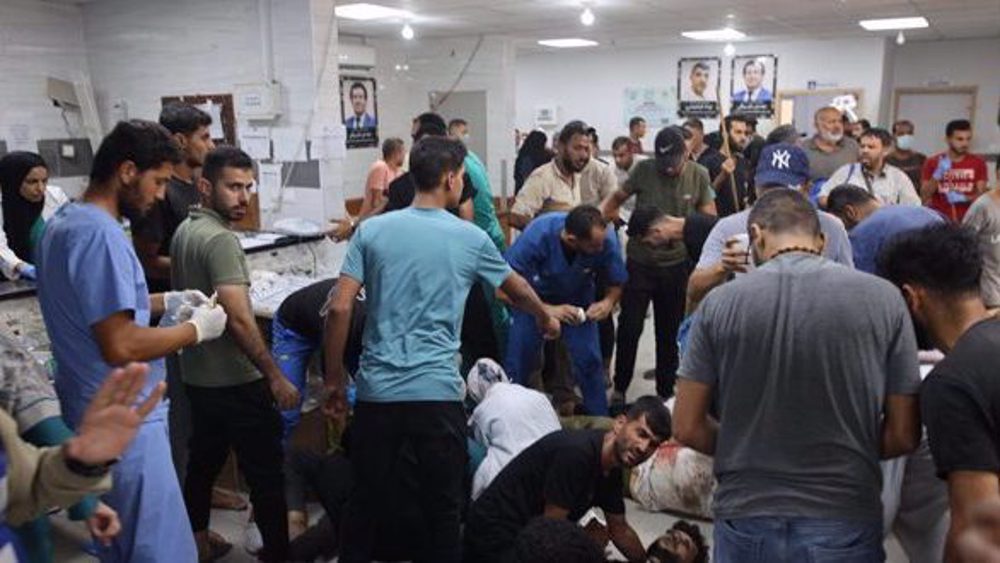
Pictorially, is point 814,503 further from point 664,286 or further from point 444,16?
point 444,16

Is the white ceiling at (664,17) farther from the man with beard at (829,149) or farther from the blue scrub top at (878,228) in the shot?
the blue scrub top at (878,228)

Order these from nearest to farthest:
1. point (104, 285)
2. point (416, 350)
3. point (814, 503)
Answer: point (814, 503) → point (104, 285) → point (416, 350)

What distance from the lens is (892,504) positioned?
1.87m

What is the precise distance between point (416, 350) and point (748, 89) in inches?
384

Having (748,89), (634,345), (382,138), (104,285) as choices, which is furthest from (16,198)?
(748,89)

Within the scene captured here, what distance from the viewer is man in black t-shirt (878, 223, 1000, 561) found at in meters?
1.38

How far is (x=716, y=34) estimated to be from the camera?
9.19m

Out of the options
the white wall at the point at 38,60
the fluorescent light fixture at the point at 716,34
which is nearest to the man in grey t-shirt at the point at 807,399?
the white wall at the point at 38,60

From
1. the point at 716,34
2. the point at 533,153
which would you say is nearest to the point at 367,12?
the point at 533,153

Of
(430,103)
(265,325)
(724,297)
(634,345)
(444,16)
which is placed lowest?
(634,345)

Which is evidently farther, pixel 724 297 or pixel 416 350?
pixel 416 350

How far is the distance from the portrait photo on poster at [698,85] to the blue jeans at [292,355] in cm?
906

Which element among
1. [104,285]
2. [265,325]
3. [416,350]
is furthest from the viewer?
[265,325]

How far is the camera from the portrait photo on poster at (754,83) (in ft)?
35.1
